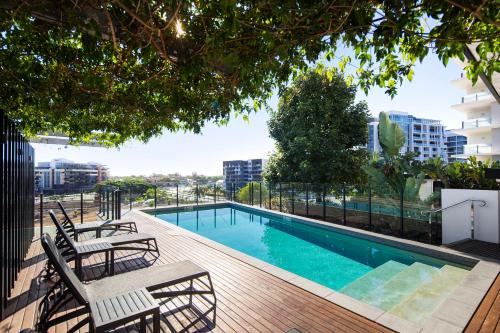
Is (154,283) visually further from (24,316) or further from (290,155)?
(290,155)

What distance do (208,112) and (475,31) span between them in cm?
423

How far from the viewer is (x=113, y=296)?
2.46 metres

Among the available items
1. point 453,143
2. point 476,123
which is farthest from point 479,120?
point 453,143

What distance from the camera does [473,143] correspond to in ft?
77.9

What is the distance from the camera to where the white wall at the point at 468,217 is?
5.56 m

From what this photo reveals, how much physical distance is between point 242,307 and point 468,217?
19.0 ft

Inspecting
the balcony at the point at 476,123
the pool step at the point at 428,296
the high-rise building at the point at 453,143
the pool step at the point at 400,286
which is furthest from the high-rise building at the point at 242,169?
the pool step at the point at 428,296

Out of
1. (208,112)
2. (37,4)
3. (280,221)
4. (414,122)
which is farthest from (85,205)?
(414,122)

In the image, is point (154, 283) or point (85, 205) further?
point (85, 205)

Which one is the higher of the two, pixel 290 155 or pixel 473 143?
pixel 473 143

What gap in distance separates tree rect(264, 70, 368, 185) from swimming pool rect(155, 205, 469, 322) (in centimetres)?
318

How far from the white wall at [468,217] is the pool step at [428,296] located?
1.65 m

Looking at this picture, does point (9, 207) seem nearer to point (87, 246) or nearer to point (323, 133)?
point (87, 246)

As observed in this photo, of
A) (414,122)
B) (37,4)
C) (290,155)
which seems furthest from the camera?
(414,122)
